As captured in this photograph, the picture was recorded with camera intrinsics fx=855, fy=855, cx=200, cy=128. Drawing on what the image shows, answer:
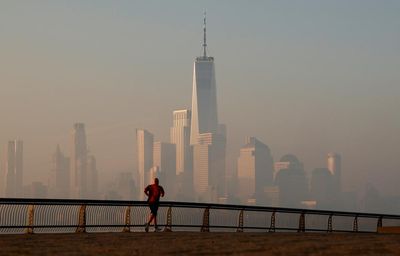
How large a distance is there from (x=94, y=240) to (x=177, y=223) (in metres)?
11.3

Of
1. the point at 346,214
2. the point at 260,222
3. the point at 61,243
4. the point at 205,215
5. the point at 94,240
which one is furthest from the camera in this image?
the point at 346,214

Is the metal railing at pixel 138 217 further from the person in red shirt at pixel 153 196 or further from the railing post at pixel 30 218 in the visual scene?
the person in red shirt at pixel 153 196

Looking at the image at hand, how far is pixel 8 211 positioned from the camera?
1106 inches

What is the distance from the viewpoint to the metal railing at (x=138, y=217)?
2864cm

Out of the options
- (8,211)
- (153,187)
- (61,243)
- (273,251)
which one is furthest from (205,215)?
(273,251)

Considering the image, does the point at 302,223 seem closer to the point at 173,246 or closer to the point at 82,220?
the point at 82,220

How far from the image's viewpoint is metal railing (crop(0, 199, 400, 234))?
28641 millimetres

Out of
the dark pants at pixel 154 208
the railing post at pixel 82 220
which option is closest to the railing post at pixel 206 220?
the dark pants at pixel 154 208

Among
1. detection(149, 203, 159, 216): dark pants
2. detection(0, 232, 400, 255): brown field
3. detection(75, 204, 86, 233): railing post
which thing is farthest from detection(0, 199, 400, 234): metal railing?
detection(0, 232, 400, 255): brown field

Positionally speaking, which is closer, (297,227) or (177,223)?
(177,223)

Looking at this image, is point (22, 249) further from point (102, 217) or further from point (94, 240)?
point (102, 217)

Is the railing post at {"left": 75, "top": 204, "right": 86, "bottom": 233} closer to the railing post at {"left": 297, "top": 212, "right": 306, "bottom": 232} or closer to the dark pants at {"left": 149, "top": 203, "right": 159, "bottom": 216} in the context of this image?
the dark pants at {"left": 149, "top": 203, "right": 159, "bottom": 216}

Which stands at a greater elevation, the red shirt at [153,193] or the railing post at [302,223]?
the red shirt at [153,193]

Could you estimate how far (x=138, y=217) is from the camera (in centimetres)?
3344
